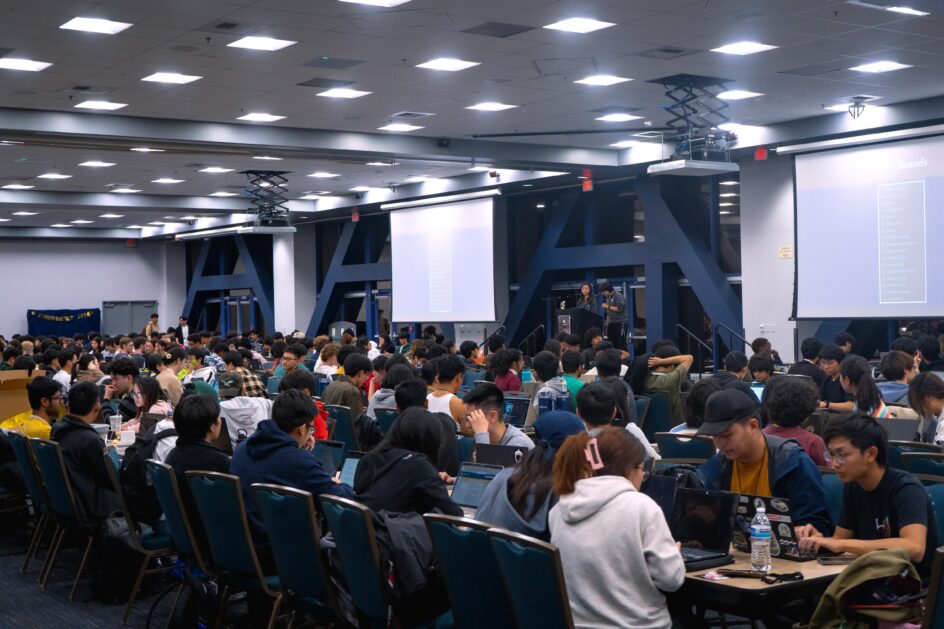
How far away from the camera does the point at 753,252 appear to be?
15.5 meters

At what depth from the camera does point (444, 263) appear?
19703 millimetres

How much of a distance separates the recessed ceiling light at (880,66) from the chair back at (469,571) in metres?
8.52

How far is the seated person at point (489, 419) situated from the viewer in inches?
214

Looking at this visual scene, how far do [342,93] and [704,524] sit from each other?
28.6 ft

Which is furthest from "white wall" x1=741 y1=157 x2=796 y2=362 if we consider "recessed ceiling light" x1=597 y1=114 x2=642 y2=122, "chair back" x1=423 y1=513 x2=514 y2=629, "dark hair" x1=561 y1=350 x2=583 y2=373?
"chair back" x1=423 y1=513 x2=514 y2=629

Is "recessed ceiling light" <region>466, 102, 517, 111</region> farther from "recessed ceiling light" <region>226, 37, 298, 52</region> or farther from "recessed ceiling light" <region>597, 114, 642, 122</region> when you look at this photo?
"recessed ceiling light" <region>226, 37, 298, 52</region>

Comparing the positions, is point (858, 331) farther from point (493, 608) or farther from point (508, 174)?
point (493, 608)

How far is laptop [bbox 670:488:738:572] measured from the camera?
12.1ft

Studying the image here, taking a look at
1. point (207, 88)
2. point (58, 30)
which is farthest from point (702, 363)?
point (58, 30)

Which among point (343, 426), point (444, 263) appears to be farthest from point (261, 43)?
point (444, 263)

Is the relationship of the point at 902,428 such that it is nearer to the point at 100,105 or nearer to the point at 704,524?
the point at 704,524

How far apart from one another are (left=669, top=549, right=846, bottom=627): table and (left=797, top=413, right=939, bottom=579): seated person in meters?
0.15

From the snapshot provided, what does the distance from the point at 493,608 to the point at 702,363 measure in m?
14.4

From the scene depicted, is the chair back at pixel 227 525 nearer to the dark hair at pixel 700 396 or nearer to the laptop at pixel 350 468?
the laptop at pixel 350 468
